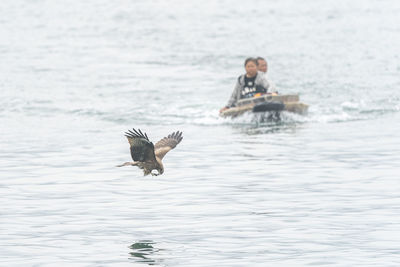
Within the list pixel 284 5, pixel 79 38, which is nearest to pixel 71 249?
pixel 79 38

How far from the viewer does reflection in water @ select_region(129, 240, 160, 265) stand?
396 inches

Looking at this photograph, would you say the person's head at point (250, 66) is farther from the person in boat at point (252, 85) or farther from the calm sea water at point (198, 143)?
the calm sea water at point (198, 143)

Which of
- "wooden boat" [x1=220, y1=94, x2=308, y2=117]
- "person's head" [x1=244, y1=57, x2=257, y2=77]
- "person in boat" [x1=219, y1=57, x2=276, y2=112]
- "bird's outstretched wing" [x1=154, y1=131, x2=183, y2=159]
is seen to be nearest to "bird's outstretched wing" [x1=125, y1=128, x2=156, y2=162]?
"bird's outstretched wing" [x1=154, y1=131, x2=183, y2=159]

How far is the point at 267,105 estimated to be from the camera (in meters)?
21.3

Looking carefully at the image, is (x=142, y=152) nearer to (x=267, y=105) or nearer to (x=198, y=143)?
(x=198, y=143)

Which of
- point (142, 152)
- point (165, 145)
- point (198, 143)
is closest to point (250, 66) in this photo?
point (198, 143)

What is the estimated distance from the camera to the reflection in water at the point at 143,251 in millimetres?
10047

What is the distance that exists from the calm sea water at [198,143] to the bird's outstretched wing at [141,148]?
2.63 ft

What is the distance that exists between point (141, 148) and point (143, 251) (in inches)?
44.1

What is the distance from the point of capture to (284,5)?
154ft

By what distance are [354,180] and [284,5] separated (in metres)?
33.1

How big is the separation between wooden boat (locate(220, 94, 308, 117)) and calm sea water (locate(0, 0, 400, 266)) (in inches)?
11.4

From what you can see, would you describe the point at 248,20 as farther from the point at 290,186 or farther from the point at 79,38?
the point at 290,186

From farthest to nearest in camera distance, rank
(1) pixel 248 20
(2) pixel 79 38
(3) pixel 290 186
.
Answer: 1. (1) pixel 248 20
2. (2) pixel 79 38
3. (3) pixel 290 186
